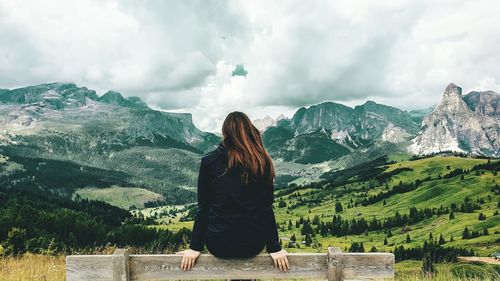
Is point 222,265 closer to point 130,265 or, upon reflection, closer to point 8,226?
point 130,265

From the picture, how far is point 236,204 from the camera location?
8.42 metres

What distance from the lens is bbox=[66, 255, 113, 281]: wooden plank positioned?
8.12 meters

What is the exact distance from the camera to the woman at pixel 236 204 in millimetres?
8359

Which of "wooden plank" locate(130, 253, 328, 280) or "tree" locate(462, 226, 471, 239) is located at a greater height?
"wooden plank" locate(130, 253, 328, 280)

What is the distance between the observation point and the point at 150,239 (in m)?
122

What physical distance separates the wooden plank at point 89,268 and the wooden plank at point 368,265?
467 cm

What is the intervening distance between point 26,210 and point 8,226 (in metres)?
28.8

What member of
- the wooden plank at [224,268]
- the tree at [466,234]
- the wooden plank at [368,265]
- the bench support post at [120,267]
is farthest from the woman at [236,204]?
the tree at [466,234]

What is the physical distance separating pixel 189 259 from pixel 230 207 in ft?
4.16

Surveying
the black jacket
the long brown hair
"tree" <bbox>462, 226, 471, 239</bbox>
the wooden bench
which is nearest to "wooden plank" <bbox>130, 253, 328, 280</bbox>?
the wooden bench

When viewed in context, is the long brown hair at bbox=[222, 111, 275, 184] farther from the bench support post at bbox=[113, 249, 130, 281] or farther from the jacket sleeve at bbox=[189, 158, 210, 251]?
the bench support post at bbox=[113, 249, 130, 281]

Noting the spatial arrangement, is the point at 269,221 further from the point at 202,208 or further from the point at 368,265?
the point at 368,265

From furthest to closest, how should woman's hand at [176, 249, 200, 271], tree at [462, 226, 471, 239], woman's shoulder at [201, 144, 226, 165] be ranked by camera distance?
tree at [462, 226, 471, 239], woman's shoulder at [201, 144, 226, 165], woman's hand at [176, 249, 200, 271]

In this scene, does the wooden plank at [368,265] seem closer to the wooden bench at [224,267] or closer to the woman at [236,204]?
the wooden bench at [224,267]
